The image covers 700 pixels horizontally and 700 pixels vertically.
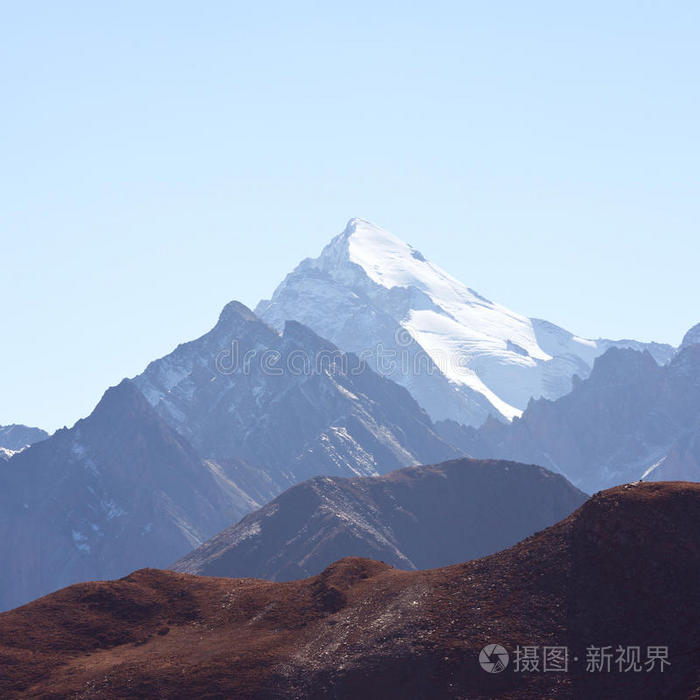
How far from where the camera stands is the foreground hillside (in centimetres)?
10988

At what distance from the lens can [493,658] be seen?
110750 millimetres

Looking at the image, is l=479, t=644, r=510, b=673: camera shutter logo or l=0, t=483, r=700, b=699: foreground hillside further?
l=0, t=483, r=700, b=699: foreground hillside

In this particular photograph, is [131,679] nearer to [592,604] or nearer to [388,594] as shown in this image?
[388,594]

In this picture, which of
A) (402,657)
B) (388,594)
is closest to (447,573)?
(388,594)

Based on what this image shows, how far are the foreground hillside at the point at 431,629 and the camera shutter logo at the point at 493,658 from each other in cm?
68

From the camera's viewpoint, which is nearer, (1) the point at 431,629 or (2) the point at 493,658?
(2) the point at 493,658

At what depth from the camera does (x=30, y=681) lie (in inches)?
4808

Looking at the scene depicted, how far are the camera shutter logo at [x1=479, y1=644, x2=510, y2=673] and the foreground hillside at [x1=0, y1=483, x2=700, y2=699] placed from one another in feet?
2.22

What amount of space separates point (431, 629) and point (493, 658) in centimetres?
847

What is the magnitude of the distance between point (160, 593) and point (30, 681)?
22775 millimetres

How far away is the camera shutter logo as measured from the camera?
109688mm

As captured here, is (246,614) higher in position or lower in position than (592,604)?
higher

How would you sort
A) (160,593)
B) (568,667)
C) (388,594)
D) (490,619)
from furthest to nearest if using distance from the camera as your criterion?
1. (160,593)
2. (388,594)
3. (490,619)
4. (568,667)

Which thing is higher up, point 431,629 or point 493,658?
point 431,629
